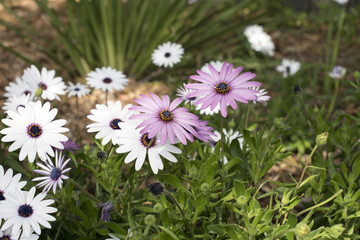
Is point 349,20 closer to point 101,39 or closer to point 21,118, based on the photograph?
point 101,39

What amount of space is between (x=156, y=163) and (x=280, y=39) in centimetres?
281

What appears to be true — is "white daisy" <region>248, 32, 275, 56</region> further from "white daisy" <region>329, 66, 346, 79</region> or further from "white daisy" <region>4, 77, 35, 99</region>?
"white daisy" <region>4, 77, 35, 99</region>

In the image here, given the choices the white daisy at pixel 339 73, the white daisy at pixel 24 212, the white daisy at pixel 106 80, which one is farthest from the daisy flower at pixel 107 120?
the white daisy at pixel 339 73

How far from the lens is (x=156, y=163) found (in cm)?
119

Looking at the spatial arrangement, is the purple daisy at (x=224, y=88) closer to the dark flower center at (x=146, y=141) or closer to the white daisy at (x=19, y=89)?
the dark flower center at (x=146, y=141)

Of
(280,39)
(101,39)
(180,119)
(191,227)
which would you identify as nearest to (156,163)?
(180,119)

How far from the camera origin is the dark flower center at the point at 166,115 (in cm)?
116

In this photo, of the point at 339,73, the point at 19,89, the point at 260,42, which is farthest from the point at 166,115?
the point at 260,42

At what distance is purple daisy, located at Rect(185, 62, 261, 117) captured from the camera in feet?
3.70

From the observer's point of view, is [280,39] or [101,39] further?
[280,39]

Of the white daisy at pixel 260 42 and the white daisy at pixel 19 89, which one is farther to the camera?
the white daisy at pixel 260 42

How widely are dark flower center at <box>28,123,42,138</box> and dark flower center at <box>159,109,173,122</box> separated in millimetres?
400

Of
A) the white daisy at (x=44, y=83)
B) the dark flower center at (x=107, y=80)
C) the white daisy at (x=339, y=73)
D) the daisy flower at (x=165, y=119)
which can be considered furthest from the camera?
the white daisy at (x=339, y=73)

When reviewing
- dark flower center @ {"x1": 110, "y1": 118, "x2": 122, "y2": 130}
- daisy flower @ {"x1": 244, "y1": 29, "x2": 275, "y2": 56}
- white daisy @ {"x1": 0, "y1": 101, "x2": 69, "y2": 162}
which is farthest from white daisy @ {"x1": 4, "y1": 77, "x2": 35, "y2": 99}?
daisy flower @ {"x1": 244, "y1": 29, "x2": 275, "y2": 56}
